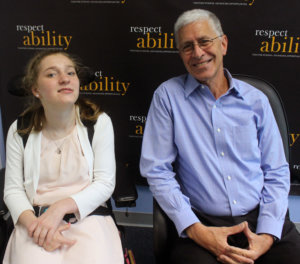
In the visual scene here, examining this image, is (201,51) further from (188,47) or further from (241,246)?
(241,246)

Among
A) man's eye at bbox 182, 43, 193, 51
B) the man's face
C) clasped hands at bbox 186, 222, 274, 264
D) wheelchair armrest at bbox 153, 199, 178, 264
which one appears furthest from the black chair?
man's eye at bbox 182, 43, 193, 51

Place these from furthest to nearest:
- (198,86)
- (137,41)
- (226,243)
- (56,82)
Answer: (137,41) < (198,86) < (56,82) < (226,243)

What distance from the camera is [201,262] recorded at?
3.78ft

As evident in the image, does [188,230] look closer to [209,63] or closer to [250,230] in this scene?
[250,230]

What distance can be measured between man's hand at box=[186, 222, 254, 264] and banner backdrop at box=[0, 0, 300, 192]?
66 cm

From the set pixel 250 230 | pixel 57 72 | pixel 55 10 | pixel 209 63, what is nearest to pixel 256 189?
pixel 250 230

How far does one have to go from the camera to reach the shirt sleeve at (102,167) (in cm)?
136

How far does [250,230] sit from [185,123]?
57cm

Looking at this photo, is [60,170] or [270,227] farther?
[60,170]

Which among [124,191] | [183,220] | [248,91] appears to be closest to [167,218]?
[183,220]

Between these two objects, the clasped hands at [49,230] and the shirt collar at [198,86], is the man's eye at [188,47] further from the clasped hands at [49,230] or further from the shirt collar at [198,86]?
the clasped hands at [49,230]

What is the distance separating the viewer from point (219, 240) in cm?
120

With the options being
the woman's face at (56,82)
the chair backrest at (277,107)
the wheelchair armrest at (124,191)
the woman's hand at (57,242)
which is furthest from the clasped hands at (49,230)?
the chair backrest at (277,107)

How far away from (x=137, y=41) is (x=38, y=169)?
3.18ft
